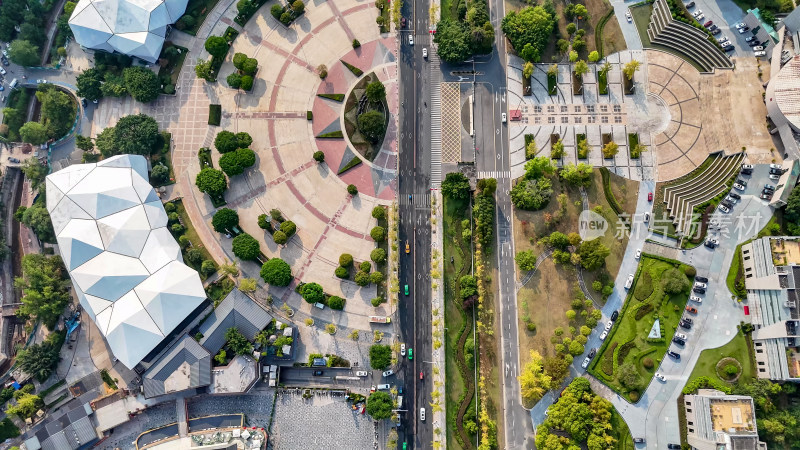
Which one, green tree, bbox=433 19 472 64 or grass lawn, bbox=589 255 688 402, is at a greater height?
green tree, bbox=433 19 472 64

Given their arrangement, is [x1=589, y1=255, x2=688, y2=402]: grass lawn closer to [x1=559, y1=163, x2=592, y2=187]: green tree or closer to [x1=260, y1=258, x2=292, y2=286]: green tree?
[x1=559, y1=163, x2=592, y2=187]: green tree

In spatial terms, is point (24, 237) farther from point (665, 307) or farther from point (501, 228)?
point (665, 307)

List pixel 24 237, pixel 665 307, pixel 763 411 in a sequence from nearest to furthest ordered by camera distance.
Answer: pixel 763 411 → pixel 665 307 → pixel 24 237

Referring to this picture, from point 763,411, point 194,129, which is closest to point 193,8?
point 194,129

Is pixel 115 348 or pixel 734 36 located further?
pixel 734 36

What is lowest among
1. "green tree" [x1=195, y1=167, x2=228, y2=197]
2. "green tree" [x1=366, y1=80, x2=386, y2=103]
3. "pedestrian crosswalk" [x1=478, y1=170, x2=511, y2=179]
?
"green tree" [x1=195, y1=167, x2=228, y2=197]

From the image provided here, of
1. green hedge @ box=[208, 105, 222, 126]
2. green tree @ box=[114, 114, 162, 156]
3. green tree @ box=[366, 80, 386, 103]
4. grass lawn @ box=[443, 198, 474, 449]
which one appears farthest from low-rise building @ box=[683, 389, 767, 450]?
green tree @ box=[114, 114, 162, 156]

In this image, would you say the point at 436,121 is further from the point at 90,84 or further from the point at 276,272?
the point at 90,84
